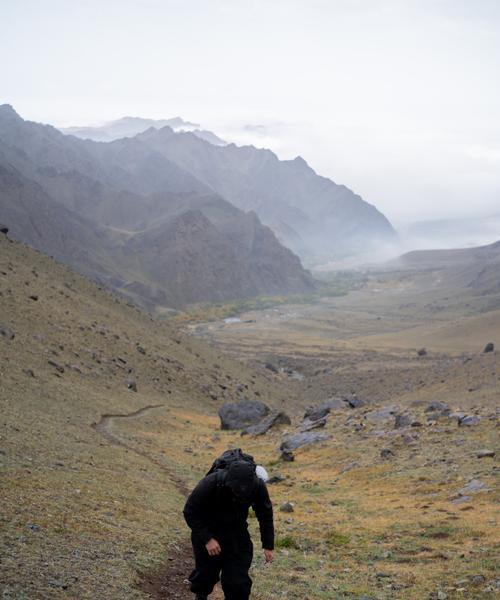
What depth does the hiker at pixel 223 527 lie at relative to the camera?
7.75m

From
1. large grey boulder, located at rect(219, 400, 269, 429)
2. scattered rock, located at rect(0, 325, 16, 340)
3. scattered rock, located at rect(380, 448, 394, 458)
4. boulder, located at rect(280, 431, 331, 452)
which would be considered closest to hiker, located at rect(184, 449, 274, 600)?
scattered rock, located at rect(380, 448, 394, 458)

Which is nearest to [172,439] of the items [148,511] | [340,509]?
[340,509]

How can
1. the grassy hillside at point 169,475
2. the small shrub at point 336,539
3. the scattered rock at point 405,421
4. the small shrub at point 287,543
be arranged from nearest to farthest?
the grassy hillside at point 169,475 < the small shrub at point 287,543 < the small shrub at point 336,539 < the scattered rock at point 405,421

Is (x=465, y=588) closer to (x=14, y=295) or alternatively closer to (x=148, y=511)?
(x=148, y=511)

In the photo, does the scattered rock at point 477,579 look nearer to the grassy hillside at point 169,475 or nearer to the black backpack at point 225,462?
the grassy hillside at point 169,475

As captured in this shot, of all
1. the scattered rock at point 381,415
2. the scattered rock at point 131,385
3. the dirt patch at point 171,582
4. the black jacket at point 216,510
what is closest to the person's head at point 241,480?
the black jacket at point 216,510

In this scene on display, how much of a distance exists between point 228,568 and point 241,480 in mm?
1227

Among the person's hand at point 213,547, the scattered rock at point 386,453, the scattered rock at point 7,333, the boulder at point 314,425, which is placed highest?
the person's hand at point 213,547

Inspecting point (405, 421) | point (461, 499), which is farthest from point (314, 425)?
point (461, 499)

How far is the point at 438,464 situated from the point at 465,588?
34.4 ft

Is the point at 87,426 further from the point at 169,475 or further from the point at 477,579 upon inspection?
the point at 477,579

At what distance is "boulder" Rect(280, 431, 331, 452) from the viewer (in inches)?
1115

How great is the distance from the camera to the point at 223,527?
25.9ft

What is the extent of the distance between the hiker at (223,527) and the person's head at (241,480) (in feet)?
0.08
